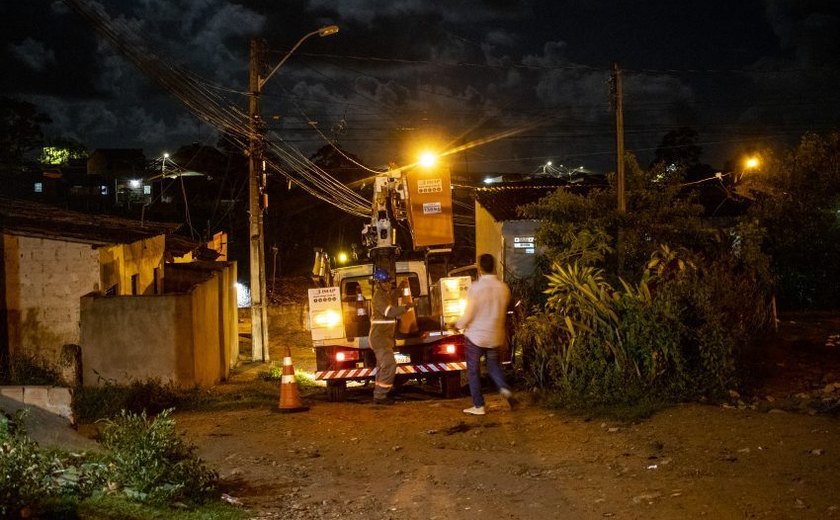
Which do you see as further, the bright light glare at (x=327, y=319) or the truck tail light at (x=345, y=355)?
the truck tail light at (x=345, y=355)

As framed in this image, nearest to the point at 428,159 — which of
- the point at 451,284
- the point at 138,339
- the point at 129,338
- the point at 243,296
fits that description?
the point at 451,284

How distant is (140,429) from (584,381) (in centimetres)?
566

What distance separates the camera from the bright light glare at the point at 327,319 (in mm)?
12375

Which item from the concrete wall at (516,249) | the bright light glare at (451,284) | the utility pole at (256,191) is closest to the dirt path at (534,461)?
the bright light glare at (451,284)

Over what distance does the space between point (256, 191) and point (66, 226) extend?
487 centimetres

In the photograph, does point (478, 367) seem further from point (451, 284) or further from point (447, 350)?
point (451, 284)

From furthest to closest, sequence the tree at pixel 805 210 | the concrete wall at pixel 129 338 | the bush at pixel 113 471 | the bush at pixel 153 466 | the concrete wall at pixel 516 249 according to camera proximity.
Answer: the concrete wall at pixel 516 249 < the tree at pixel 805 210 < the concrete wall at pixel 129 338 < the bush at pixel 153 466 < the bush at pixel 113 471

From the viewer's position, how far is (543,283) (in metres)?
15.4

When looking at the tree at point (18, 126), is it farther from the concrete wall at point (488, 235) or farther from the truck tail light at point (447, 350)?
the truck tail light at point (447, 350)

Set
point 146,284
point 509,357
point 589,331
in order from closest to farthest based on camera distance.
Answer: point 589,331
point 509,357
point 146,284

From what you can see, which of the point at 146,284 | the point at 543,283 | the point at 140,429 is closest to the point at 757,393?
the point at 543,283

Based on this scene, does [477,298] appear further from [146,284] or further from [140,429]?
[146,284]

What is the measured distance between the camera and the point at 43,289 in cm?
1402

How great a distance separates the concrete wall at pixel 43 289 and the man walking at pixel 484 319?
7574 mm
